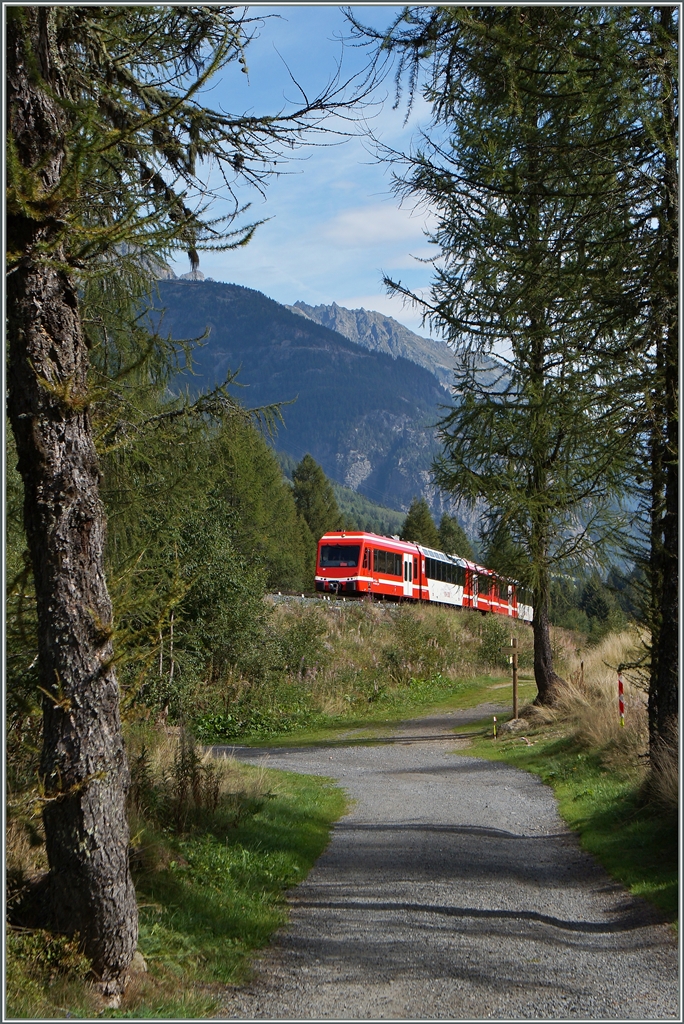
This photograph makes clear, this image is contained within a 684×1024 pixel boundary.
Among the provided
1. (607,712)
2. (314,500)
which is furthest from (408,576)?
(314,500)

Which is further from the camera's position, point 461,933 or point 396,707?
point 396,707

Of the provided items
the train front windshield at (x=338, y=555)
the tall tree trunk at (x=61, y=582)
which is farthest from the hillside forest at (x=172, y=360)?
the train front windshield at (x=338, y=555)

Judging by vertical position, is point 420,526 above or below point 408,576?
above

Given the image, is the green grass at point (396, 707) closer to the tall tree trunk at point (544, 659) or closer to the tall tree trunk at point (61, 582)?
the tall tree trunk at point (544, 659)

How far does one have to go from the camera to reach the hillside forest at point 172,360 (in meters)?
4.27

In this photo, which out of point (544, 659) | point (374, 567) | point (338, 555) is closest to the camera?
point (544, 659)

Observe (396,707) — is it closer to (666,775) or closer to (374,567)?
(374,567)

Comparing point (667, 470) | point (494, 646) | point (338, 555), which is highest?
point (338, 555)

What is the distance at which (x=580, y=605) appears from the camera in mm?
74125

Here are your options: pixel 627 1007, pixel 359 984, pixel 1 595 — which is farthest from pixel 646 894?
pixel 1 595

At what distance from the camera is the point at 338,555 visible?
32281 mm

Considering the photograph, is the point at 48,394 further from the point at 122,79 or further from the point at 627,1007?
the point at 627,1007

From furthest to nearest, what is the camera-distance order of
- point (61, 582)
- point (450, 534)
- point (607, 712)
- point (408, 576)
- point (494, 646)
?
point (450, 534) < point (408, 576) < point (494, 646) < point (607, 712) < point (61, 582)

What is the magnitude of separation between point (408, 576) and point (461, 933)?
2899 centimetres
